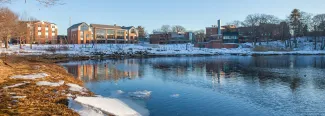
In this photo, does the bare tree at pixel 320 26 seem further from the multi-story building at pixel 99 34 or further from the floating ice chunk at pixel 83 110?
the floating ice chunk at pixel 83 110

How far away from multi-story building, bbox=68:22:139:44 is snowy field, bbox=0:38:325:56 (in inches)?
492

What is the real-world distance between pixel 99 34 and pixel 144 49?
95.7ft

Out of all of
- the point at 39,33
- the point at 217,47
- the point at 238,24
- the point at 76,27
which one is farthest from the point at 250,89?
the point at 238,24

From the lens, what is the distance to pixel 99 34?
4345 inches

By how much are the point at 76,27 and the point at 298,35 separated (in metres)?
96.5

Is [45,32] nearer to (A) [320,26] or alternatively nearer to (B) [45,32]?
(B) [45,32]

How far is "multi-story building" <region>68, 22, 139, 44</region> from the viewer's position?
105 metres

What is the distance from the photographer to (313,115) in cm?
1381

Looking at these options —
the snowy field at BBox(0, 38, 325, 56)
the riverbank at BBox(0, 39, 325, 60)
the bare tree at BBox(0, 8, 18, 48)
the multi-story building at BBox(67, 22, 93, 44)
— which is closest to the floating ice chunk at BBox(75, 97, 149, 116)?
the bare tree at BBox(0, 8, 18, 48)

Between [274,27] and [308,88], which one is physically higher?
[274,27]

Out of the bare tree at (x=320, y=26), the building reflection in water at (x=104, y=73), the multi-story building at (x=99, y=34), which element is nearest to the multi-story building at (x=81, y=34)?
the multi-story building at (x=99, y=34)

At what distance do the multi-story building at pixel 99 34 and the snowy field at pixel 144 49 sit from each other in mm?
12504

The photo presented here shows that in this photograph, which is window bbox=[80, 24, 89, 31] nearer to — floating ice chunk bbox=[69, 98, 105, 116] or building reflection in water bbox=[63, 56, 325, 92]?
building reflection in water bbox=[63, 56, 325, 92]

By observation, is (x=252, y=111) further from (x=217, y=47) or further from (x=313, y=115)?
(x=217, y=47)
